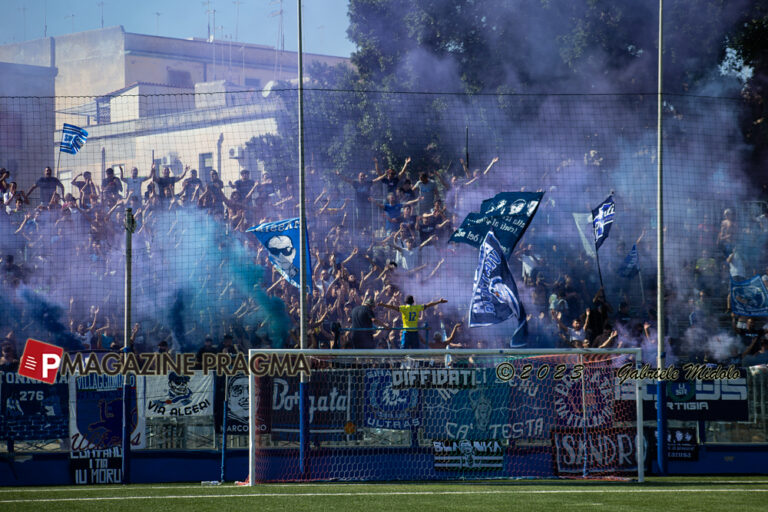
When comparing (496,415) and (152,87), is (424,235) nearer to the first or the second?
(496,415)

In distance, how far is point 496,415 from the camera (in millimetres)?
13016

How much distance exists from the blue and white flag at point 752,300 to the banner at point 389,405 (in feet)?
21.0

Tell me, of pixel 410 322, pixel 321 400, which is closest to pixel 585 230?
pixel 410 322

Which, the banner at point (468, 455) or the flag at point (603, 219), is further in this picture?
the flag at point (603, 219)

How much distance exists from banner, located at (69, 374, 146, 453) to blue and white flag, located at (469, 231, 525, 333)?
4.98 metres

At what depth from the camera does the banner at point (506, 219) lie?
15.7 m

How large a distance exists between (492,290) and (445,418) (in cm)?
265

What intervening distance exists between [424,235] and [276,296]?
9.29 ft

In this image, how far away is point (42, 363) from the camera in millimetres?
13742

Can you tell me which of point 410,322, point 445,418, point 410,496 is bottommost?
point 410,496

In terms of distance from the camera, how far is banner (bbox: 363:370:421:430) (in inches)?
512

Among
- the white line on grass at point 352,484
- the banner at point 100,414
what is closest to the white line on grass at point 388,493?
the white line on grass at point 352,484

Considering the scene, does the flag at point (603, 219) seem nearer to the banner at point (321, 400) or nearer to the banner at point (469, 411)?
the banner at point (469, 411)

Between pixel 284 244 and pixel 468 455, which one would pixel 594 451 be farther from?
pixel 284 244
